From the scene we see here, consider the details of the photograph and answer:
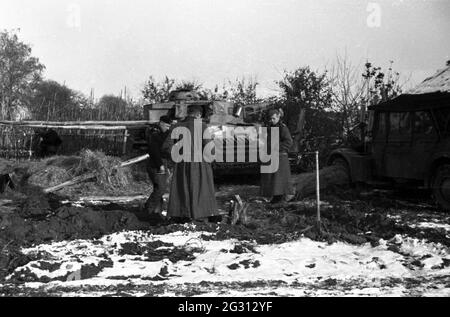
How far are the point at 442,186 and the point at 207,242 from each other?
16.1 ft

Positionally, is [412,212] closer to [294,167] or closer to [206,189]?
[206,189]

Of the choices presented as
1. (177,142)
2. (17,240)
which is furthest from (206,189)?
(17,240)

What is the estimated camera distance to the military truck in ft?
31.1

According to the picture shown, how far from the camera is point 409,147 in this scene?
10.2m

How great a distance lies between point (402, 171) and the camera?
1038cm

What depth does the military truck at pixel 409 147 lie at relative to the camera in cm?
948

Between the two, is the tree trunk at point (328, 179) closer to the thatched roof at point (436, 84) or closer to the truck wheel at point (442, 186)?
the thatched roof at point (436, 84)

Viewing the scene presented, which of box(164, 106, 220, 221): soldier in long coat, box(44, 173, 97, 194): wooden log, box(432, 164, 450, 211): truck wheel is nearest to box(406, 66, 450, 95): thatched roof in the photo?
box(432, 164, 450, 211): truck wheel

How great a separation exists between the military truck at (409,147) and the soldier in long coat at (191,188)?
4426 millimetres

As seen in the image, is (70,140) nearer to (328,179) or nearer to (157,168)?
(328,179)

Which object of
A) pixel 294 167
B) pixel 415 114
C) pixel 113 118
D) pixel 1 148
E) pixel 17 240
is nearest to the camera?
pixel 17 240
